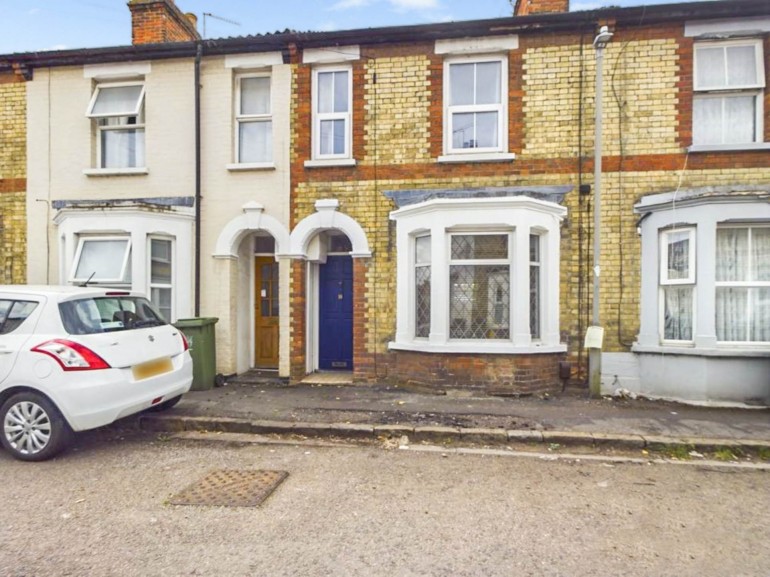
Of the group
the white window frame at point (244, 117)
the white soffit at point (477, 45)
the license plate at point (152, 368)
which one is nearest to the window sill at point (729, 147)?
the white soffit at point (477, 45)

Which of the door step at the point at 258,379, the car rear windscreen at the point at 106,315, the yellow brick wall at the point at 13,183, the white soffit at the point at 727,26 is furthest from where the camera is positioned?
the yellow brick wall at the point at 13,183

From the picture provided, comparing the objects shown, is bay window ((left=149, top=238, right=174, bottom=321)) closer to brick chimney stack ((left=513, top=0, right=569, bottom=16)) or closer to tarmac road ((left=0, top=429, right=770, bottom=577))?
tarmac road ((left=0, top=429, right=770, bottom=577))

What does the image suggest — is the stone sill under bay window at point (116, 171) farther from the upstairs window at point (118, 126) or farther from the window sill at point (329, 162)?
the window sill at point (329, 162)

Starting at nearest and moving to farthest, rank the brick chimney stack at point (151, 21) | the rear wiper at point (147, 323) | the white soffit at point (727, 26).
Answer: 1. the rear wiper at point (147, 323)
2. the white soffit at point (727, 26)
3. the brick chimney stack at point (151, 21)

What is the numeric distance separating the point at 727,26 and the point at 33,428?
10.1 metres

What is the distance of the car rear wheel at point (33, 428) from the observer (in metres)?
4.40

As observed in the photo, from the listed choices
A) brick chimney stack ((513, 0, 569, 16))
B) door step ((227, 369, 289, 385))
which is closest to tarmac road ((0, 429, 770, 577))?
door step ((227, 369, 289, 385))

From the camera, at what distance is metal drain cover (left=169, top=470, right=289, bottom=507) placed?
364cm

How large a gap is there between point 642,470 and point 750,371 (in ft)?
10.8

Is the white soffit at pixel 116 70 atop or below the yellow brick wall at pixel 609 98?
atop

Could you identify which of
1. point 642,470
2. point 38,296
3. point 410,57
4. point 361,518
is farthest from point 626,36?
point 38,296

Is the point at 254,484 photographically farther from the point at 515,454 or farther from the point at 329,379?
the point at 329,379

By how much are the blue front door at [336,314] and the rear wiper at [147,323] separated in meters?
3.20

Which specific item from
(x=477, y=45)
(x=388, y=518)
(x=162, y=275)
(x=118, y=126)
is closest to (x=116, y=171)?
(x=118, y=126)
